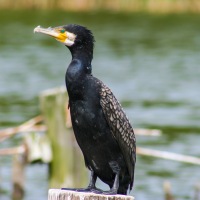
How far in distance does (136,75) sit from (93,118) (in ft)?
65.5

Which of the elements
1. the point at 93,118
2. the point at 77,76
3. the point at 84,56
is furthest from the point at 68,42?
the point at 93,118

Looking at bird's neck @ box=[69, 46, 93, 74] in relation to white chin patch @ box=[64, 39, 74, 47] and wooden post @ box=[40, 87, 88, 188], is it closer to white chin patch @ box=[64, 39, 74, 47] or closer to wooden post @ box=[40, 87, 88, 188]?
white chin patch @ box=[64, 39, 74, 47]

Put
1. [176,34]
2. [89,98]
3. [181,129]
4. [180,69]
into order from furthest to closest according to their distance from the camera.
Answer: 1. [176,34]
2. [180,69]
3. [181,129]
4. [89,98]

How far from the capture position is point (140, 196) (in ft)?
43.0

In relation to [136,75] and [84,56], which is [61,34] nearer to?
[84,56]

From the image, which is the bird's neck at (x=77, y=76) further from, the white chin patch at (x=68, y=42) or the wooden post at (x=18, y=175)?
the wooden post at (x=18, y=175)

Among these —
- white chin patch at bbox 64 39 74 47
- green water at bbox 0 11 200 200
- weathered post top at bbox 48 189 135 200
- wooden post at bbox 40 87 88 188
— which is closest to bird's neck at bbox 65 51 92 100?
white chin patch at bbox 64 39 74 47

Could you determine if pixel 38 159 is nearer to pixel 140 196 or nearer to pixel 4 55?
pixel 140 196

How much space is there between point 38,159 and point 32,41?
69.7 ft

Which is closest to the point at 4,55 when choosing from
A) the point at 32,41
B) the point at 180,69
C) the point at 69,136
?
the point at 32,41

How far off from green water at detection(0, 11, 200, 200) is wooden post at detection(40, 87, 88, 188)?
187 cm

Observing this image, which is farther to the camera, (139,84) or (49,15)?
(49,15)

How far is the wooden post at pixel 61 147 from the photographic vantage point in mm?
10469

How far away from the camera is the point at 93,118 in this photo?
6320mm
